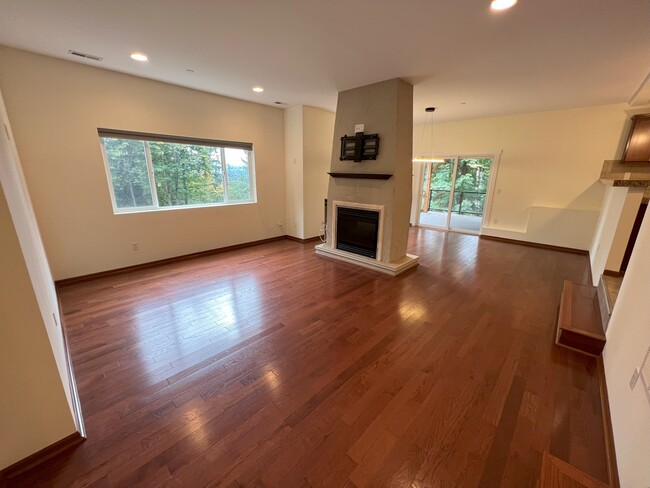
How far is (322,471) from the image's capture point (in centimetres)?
131

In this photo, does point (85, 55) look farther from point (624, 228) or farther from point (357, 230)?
point (624, 228)

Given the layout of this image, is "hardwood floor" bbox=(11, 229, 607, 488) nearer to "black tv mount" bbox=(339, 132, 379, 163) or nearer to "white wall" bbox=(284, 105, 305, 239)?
"black tv mount" bbox=(339, 132, 379, 163)

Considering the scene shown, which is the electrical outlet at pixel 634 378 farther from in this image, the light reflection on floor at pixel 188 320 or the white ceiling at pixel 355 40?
the light reflection on floor at pixel 188 320

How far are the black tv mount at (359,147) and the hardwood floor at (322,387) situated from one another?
1.94 m

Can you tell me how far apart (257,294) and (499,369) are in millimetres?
2496

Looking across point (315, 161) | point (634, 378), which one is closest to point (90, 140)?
point (315, 161)

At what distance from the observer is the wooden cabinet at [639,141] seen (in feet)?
13.6

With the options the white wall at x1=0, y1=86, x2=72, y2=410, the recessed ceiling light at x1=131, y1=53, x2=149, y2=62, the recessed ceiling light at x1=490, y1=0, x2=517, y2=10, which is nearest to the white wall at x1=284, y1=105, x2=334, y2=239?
the recessed ceiling light at x1=131, y1=53, x2=149, y2=62

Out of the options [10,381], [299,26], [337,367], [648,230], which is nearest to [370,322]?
[337,367]

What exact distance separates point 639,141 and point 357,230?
15.5ft

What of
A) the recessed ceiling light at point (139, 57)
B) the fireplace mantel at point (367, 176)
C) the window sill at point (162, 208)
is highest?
the recessed ceiling light at point (139, 57)

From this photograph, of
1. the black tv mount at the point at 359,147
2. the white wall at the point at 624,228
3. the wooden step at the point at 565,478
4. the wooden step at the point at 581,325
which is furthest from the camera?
the black tv mount at the point at 359,147

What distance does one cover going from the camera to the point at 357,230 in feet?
14.0

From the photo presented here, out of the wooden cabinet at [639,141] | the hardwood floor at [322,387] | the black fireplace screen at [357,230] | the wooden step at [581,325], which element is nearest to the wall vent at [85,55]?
the hardwood floor at [322,387]
